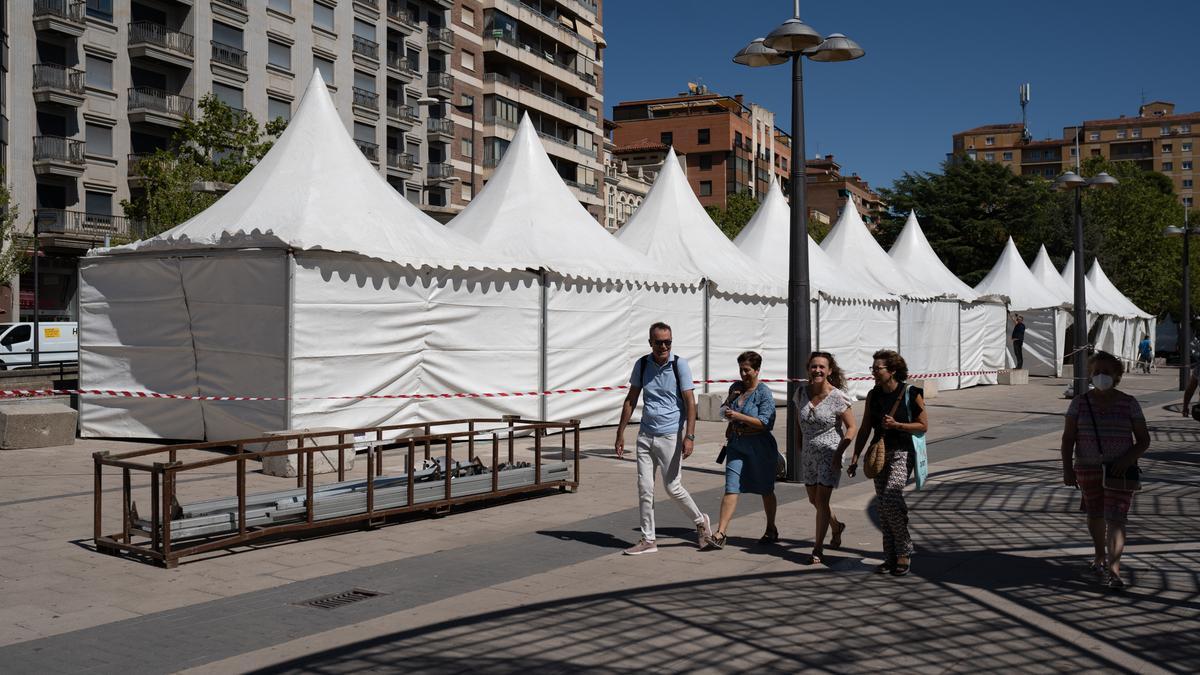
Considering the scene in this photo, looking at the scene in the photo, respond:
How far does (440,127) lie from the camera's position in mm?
60562

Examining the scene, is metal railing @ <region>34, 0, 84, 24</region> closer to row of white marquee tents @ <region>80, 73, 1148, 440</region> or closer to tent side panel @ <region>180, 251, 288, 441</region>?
row of white marquee tents @ <region>80, 73, 1148, 440</region>

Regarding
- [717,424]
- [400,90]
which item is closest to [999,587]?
[717,424]

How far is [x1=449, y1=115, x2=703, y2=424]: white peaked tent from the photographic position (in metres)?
16.4

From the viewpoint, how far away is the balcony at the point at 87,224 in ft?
133

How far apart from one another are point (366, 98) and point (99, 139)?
50.7 ft

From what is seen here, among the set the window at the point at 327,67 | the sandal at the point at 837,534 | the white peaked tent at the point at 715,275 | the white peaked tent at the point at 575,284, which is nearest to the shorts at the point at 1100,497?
the sandal at the point at 837,534

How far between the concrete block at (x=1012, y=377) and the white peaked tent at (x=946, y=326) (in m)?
0.27

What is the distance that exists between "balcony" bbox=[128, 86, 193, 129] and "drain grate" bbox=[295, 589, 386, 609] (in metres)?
40.7

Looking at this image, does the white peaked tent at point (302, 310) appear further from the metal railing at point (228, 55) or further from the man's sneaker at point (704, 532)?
the metal railing at point (228, 55)

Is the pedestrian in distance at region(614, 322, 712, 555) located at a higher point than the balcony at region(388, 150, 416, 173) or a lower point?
lower

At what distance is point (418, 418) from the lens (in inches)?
573

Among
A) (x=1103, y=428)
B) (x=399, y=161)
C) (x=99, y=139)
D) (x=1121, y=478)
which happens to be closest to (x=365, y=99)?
(x=399, y=161)

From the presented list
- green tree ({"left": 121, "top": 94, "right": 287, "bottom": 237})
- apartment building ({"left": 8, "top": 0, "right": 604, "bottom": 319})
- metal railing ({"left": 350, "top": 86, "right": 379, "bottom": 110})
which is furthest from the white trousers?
metal railing ({"left": 350, "top": 86, "right": 379, "bottom": 110})

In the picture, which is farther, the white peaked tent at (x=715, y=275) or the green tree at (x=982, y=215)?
the green tree at (x=982, y=215)
